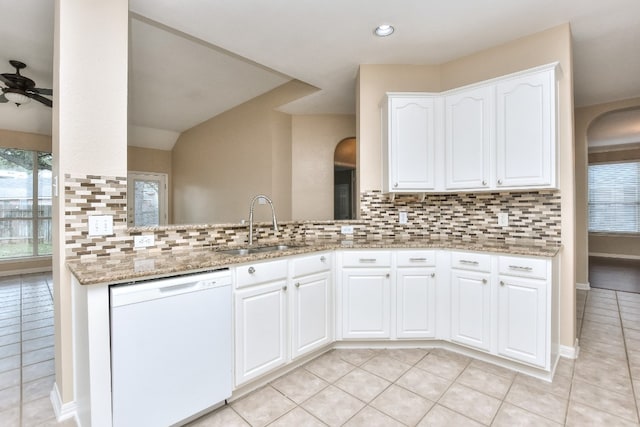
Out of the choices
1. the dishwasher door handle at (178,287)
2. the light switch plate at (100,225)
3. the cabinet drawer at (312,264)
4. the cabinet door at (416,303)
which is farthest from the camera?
the cabinet door at (416,303)

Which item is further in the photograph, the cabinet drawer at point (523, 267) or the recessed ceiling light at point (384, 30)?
the recessed ceiling light at point (384, 30)

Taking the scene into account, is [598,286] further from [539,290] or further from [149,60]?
[149,60]

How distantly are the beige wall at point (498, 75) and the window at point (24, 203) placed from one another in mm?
6161

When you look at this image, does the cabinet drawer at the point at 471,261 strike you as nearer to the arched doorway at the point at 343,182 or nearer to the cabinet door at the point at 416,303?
the cabinet door at the point at 416,303

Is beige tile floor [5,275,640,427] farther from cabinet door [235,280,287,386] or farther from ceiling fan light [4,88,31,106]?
ceiling fan light [4,88,31,106]

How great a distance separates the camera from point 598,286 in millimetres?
4539

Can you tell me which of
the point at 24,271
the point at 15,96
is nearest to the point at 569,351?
the point at 15,96

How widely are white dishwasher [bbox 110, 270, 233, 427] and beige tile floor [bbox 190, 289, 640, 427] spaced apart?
232 mm

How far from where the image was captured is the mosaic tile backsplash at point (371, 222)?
183cm

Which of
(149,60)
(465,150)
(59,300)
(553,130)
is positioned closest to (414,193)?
(465,150)

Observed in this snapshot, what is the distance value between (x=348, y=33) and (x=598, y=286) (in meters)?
4.95

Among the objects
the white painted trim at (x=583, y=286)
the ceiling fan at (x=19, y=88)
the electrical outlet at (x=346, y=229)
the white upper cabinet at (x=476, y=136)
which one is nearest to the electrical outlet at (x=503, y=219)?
the white upper cabinet at (x=476, y=136)

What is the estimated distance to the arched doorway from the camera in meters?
4.67

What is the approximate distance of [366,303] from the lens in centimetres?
255
